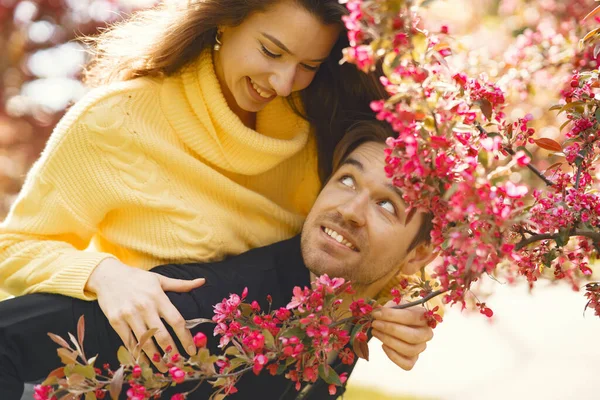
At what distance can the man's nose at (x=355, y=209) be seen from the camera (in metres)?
2.21

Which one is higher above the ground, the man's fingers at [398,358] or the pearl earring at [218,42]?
the pearl earring at [218,42]

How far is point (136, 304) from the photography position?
6.25 ft

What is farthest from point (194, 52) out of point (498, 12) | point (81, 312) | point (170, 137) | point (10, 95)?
point (498, 12)

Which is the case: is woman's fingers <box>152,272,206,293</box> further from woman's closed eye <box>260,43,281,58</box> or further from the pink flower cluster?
the pink flower cluster

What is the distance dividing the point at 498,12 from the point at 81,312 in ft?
18.5

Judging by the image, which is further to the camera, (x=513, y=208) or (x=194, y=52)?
(x=194, y=52)

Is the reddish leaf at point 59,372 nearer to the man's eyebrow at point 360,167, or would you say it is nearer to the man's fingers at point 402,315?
the man's fingers at point 402,315

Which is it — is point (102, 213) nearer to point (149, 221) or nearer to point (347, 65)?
point (149, 221)

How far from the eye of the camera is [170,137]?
231cm

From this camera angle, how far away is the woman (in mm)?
2129

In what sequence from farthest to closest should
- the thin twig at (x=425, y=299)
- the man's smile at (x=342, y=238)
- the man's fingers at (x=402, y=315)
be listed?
the man's smile at (x=342, y=238) → the man's fingers at (x=402, y=315) → the thin twig at (x=425, y=299)

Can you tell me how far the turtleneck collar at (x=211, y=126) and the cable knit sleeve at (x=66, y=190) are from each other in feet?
0.64

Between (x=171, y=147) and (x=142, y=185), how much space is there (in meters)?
0.15

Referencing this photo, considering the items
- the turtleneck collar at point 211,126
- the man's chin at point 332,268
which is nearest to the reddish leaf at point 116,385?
the man's chin at point 332,268
